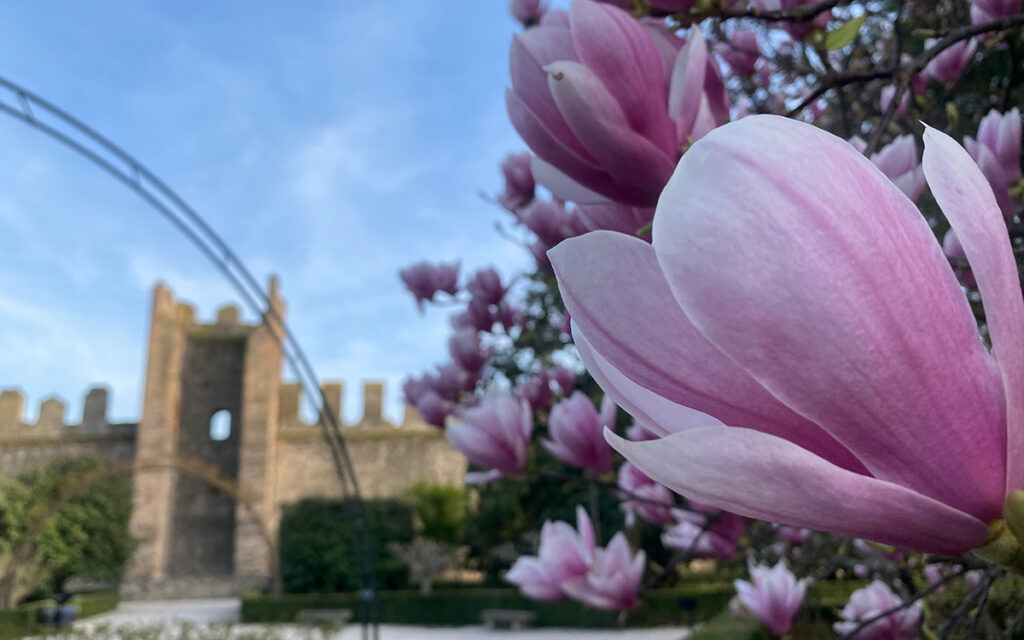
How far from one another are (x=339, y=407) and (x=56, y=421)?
7.69 meters

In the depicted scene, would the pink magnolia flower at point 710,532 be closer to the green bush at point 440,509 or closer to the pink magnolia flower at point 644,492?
the pink magnolia flower at point 644,492

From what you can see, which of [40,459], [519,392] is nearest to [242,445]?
[40,459]

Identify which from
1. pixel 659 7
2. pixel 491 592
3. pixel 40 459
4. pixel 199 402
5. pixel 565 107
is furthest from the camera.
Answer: pixel 199 402

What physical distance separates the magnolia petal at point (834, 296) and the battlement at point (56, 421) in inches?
951

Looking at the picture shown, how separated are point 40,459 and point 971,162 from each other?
993 inches

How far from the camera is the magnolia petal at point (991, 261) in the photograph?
0.97ft

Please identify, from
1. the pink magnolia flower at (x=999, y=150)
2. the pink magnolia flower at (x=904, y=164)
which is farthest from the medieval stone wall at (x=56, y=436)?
the pink magnolia flower at (x=904, y=164)

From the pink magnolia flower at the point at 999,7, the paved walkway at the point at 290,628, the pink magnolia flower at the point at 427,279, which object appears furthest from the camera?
the paved walkway at the point at 290,628

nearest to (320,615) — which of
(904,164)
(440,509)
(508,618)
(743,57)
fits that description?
(508,618)

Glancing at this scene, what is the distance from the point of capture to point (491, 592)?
46.8ft

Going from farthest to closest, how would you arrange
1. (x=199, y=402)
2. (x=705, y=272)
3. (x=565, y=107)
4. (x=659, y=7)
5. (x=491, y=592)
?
(x=199, y=402), (x=491, y=592), (x=659, y=7), (x=565, y=107), (x=705, y=272)

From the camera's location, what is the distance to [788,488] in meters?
0.29

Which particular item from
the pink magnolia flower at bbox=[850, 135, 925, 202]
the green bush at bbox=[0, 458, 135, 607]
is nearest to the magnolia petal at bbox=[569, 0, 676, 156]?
the pink magnolia flower at bbox=[850, 135, 925, 202]

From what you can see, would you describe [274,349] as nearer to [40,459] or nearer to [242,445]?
[242,445]
